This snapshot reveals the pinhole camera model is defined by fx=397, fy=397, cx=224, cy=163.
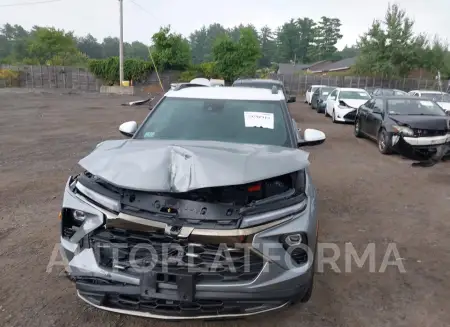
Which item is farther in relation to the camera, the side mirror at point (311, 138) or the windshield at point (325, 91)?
the windshield at point (325, 91)

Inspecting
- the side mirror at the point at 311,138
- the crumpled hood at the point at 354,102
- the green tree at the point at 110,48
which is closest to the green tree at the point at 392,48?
the crumpled hood at the point at 354,102

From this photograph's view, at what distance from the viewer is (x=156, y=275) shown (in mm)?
2459

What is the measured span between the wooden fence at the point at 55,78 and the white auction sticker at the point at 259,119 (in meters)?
38.6

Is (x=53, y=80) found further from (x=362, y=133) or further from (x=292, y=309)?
(x=292, y=309)

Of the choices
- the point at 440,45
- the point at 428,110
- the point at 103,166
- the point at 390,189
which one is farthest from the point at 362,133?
the point at 440,45

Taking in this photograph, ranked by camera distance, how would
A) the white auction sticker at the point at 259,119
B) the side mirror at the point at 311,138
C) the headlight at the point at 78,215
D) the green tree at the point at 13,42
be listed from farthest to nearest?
the green tree at the point at 13,42 → the side mirror at the point at 311,138 → the white auction sticker at the point at 259,119 → the headlight at the point at 78,215

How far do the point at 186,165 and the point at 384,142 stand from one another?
8391 millimetres

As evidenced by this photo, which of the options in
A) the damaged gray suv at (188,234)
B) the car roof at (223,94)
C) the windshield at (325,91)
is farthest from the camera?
the windshield at (325,91)

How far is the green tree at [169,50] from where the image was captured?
127 ft

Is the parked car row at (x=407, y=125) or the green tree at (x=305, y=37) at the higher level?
the green tree at (x=305, y=37)

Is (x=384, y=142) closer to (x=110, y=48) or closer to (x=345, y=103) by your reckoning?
(x=345, y=103)

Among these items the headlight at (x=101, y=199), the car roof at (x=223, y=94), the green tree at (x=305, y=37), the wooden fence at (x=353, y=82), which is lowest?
the headlight at (x=101, y=199)

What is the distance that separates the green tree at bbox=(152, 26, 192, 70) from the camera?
1527 inches

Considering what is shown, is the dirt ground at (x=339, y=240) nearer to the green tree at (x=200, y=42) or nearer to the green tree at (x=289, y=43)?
the green tree at (x=289, y=43)
